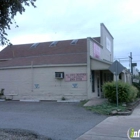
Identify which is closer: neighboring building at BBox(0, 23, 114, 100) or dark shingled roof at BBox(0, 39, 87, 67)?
neighboring building at BBox(0, 23, 114, 100)

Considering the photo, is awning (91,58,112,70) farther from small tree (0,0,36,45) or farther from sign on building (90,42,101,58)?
small tree (0,0,36,45)

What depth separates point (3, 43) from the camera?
8906 mm

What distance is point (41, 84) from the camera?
21.1 m

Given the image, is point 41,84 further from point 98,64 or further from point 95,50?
point 95,50

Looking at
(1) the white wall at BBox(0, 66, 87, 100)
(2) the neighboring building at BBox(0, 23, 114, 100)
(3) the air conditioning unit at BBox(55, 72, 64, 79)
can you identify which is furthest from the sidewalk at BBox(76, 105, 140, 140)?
(3) the air conditioning unit at BBox(55, 72, 64, 79)

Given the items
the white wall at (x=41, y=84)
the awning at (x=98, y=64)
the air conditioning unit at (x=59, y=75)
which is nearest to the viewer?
the awning at (x=98, y=64)

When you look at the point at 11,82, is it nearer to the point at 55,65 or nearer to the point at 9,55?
the point at 55,65

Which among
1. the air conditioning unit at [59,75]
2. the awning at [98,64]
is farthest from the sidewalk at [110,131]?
the air conditioning unit at [59,75]

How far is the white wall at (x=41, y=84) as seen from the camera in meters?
20.1

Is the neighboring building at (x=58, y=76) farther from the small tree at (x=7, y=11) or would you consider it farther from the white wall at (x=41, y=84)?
the small tree at (x=7, y=11)

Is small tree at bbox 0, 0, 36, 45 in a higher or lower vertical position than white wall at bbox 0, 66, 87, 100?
higher

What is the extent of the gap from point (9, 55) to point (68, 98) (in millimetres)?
12536

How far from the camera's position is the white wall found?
20094 millimetres

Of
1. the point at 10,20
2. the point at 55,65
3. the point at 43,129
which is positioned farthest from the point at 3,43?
the point at 55,65
